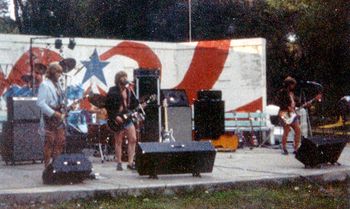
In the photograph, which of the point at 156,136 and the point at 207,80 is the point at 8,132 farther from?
the point at 207,80

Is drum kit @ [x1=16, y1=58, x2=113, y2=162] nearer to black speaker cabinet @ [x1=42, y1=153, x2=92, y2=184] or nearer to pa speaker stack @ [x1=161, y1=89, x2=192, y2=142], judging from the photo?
pa speaker stack @ [x1=161, y1=89, x2=192, y2=142]

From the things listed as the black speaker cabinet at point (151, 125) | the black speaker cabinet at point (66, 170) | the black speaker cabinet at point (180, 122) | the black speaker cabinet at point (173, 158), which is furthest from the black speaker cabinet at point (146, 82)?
the black speaker cabinet at point (66, 170)

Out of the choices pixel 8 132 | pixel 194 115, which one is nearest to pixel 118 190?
pixel 8 132

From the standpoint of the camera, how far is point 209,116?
17141 mm

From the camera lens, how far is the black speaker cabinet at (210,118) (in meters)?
17.2

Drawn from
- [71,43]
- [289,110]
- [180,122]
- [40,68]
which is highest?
[71,43]

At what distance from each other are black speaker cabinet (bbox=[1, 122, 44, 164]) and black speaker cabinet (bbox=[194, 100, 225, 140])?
189 inches

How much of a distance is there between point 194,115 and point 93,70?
2992 mm

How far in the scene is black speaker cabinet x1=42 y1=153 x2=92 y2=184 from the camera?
973 cm

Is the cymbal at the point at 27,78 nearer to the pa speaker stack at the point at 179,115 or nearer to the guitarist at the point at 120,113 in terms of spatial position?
the pa speaker stack at the point at 179,115

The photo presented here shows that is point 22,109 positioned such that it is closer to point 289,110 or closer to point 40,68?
point 40,68

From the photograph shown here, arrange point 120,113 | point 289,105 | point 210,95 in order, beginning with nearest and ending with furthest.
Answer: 1. point 120,113
2. point 289,105
3. point 210,95

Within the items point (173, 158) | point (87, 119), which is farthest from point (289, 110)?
point (173, 158)

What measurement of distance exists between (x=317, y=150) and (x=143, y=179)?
10.9 ft
